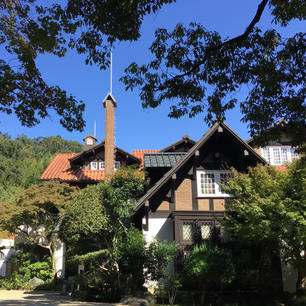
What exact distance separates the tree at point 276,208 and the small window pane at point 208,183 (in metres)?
3.49

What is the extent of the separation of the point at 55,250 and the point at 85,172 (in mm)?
7150

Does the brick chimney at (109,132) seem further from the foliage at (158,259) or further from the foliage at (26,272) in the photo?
the foliage at (158,259)

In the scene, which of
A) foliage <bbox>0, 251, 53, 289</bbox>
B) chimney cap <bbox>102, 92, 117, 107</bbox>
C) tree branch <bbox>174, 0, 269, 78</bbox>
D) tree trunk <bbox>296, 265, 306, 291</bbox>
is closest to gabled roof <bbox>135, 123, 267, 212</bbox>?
tree trunk <bbox>296, 265, 306, 291</bbox>

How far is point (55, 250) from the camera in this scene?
22312 millimetres

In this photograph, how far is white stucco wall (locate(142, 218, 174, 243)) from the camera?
1623 cm

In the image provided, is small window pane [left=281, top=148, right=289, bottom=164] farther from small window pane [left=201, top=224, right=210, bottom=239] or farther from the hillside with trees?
the hillside with trees

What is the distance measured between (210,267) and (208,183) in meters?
5.31

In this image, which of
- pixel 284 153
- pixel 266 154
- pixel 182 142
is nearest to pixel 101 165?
pixel 182 142

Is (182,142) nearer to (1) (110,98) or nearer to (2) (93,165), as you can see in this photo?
(1) (110,98)

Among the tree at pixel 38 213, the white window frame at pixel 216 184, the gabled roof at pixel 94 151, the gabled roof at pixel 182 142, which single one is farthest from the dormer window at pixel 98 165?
the white window frame at pixel 216 184

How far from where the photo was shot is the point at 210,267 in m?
13.0

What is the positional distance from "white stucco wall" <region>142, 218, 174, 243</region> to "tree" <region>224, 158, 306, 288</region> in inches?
158

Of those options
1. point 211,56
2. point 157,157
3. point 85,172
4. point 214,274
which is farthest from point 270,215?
point 85,172

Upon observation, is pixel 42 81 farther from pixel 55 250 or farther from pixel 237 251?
pixel 55 250
